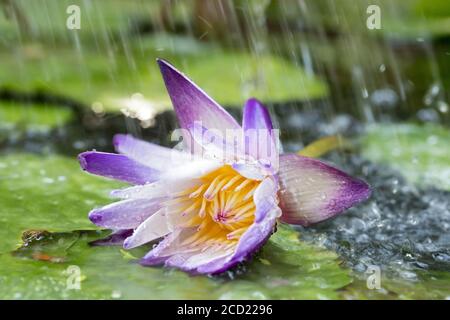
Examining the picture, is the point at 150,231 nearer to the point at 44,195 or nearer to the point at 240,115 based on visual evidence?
the point at 44,195

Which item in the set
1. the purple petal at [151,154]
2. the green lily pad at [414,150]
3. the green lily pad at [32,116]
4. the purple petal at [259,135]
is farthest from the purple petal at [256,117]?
the green lily pad at [32,116]

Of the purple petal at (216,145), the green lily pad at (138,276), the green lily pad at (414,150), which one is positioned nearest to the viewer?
the green lily pad at (138,276)

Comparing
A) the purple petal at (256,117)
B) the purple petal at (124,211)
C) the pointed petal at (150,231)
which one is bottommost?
the pointed petal at (150,231)

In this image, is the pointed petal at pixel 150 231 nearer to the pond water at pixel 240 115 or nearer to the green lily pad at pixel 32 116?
the pond water at pixel 240 115

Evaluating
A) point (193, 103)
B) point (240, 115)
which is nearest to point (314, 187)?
point (193, 103)

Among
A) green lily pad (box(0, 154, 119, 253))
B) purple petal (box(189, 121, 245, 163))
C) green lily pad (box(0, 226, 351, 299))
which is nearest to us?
green lily pad (box(0, 226, 351, 299))

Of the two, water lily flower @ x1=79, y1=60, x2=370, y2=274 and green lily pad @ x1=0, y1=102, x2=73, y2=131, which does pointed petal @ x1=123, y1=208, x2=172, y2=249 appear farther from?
green lily pad @ x1=0, y1=102, x2=73, y2=131

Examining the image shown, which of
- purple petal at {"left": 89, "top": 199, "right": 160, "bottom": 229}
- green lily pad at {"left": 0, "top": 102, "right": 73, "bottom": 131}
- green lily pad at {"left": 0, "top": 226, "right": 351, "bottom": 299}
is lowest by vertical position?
green lily pad at {"left": 0, "top": 226, "right": 351, "bottom": 299}

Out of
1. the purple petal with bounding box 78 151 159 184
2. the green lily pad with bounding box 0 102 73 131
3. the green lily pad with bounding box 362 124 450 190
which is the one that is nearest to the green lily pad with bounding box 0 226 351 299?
the purple petal with bounding box 78 151 159 184
